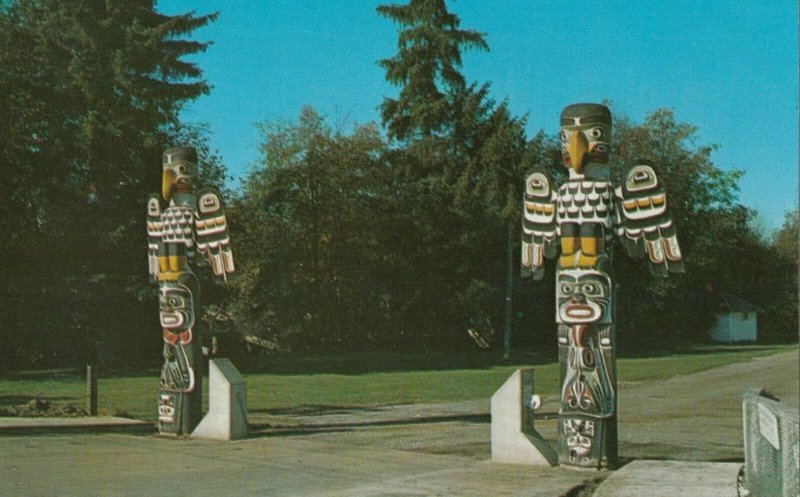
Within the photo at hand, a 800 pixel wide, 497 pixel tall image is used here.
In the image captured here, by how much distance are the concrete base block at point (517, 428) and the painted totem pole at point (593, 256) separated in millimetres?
317

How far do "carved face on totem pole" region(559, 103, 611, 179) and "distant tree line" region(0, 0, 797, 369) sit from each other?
2758cm

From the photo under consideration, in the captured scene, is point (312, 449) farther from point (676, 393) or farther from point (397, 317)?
point (397, 317)

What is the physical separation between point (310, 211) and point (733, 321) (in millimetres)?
35443

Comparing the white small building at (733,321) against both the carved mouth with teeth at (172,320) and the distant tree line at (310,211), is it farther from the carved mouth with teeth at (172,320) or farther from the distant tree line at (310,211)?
the carved mouth with teeth at (172,320)

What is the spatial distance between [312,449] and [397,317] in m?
36.1

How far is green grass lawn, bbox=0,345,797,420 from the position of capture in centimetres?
2270

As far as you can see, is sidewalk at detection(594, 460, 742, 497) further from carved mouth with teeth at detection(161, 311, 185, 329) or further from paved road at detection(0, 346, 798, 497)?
carved mouth with teeth at detection(161, 311, 185, 329)

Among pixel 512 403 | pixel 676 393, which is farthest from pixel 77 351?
pixel 512 403

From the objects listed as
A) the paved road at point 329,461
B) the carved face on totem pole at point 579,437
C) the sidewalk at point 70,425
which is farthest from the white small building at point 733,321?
the carved face on totem pole at point 579,437

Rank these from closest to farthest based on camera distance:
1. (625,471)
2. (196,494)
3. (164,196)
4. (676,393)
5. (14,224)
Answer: (196,494)
(625,471)
(164,196)
(676,393)
(14,224)

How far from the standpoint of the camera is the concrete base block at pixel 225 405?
1482cm

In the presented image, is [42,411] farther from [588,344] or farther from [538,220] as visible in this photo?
[588,344]

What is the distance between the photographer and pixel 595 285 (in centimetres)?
1202

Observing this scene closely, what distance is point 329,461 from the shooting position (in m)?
12.7
